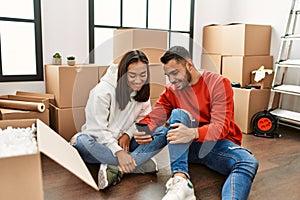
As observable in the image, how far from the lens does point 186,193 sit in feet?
4.49

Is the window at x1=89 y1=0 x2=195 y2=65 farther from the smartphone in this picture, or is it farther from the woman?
the smartphone

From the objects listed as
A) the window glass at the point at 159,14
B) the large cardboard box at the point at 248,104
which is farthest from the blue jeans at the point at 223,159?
the window glass at the point at 159,14

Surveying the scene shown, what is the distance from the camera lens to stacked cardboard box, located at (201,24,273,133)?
274 cm

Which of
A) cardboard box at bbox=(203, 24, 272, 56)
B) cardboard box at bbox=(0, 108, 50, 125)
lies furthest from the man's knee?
cardboard box at bbox=(203, 24, 272, 56)

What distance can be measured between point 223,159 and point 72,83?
4.56 feet

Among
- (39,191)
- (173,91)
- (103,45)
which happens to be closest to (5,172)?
(39,191)

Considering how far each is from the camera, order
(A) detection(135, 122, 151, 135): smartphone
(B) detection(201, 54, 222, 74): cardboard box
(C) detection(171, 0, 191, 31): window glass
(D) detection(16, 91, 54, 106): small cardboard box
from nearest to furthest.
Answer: (A) detection(135, 122, 151, 135): smartphone < (D) detection(16, 91, 54, 106): small cardboard box < (B) detection(201, 54, 222, 74): cardboard box < (C) detection(171, 0, 191, 31): window glass

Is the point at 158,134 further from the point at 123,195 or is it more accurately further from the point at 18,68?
the point at 18,68

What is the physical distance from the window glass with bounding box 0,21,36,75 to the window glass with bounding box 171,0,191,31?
5.22ft

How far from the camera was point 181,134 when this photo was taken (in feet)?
4.84

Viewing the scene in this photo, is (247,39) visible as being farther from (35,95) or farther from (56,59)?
(35,95)

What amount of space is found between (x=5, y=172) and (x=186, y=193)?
3.23 feet

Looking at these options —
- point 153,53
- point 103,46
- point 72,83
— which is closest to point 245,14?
point 153,53

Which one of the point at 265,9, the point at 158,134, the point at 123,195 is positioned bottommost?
the point at 123,195
